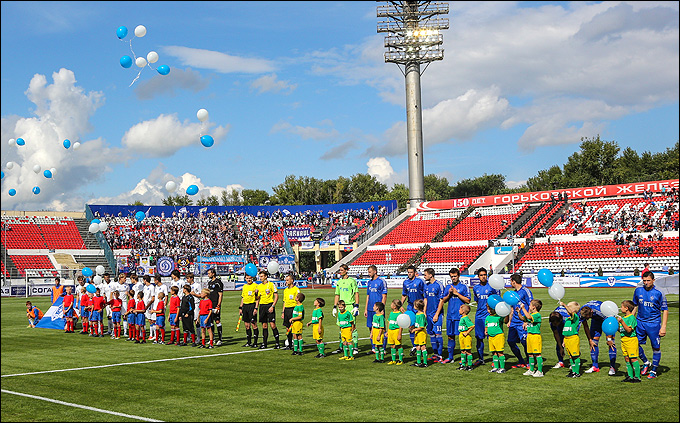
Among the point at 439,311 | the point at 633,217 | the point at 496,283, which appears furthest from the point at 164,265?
the point at 633,217

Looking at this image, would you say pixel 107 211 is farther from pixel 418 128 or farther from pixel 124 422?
pixel 124 422

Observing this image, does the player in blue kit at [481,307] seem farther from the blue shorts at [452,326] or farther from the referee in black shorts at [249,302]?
the referee in black shorts at [249,302]

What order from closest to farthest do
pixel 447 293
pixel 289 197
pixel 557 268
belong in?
1. pixel 447 293
2. pixel 557 268
3. pixel 289 197

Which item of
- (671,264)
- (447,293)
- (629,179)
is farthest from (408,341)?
(629,179)

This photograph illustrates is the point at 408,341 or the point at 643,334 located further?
the point at 408,341

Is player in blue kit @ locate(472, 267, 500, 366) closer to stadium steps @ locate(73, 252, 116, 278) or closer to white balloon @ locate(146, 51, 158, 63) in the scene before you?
white balloon @ locate(146, 51, 158, 63)

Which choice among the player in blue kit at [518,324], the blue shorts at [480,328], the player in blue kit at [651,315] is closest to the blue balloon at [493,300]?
the player in blue kit at [518,324]

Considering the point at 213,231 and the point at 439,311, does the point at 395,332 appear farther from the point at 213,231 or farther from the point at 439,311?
the point at 213,231

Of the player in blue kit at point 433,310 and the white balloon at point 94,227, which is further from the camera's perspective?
the white balloon at point 94,227

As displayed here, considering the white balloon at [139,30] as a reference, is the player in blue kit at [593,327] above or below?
below

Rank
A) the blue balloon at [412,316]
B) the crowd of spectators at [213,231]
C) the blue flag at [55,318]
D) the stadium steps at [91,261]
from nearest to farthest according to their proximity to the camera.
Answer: the blue balloon at [412,316], the blue flag at [55,318], the stadium steps at [91,261], the crowd of spectators at [213,231]

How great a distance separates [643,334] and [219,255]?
191 feet

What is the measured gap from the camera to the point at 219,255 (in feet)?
221

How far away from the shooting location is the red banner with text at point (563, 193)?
182 ft
